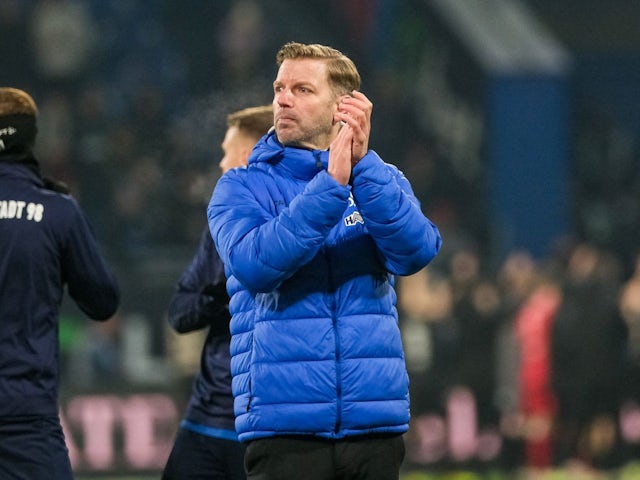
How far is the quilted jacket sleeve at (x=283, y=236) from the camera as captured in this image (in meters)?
4.13

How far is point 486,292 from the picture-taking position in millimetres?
12719

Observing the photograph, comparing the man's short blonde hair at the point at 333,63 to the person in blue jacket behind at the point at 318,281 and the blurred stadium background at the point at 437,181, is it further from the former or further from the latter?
the blurred stadium background at the point at 437,181

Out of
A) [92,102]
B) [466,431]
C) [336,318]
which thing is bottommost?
[466,431]

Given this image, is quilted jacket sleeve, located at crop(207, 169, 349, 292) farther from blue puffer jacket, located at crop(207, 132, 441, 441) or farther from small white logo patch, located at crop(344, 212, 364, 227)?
small white logo patch, located at crop(344, 212, 364, 227)

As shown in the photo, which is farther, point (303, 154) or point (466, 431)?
point (466, 431)

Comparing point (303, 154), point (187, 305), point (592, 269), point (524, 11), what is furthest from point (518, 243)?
point (303, 154)

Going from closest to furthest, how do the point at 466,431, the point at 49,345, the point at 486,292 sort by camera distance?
the point at 49,345, the point at 466,431, the point at 486,292

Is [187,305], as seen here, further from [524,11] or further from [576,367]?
[524,11]

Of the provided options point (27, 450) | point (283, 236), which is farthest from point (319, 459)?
point (27, 450)

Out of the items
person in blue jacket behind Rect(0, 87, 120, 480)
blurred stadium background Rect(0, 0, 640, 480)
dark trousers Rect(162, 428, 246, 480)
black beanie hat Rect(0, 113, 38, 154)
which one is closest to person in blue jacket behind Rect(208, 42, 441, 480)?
person in blue jacket behind Rect(0, 87, 120, 480)

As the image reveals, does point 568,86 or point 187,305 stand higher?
point 568,86

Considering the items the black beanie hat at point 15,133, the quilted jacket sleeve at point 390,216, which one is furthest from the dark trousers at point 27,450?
the quilted jacket sleeve at point 390,216

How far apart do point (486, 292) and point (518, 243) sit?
5486 millimetres

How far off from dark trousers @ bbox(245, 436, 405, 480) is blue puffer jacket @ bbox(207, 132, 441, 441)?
0.04m
